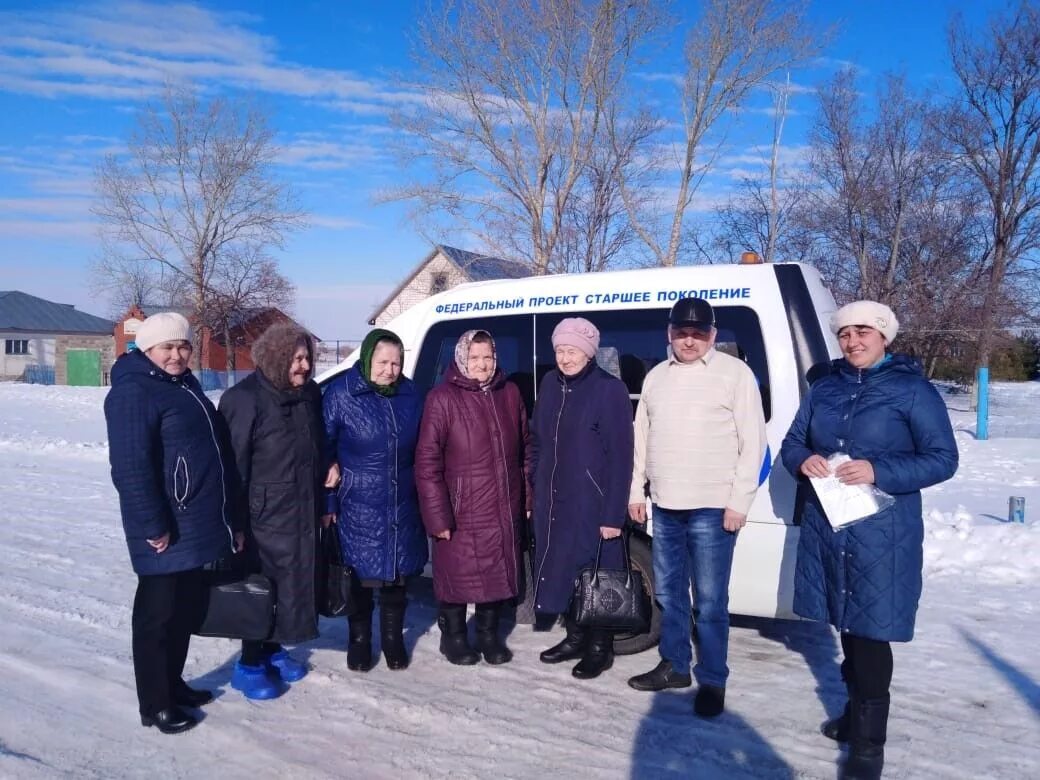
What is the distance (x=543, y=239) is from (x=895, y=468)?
15603 mm

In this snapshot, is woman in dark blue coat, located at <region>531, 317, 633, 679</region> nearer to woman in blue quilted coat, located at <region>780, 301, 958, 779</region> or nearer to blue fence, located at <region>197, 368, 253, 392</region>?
woman in blue quilted coat, located at <region>780, 301, 958, 779</region>

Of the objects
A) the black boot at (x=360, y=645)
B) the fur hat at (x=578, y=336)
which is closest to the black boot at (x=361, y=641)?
the black boot at (x=360, y=645)

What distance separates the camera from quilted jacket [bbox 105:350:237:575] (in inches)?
133

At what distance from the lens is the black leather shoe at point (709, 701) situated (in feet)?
12.7

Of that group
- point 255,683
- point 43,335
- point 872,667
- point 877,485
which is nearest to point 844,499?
point 877,485

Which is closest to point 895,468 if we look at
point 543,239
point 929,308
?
point 543,239

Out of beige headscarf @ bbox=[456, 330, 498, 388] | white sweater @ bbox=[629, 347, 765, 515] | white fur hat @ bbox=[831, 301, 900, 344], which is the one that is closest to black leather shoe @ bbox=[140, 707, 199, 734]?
beige headscarf @ bbox=[456, 330, 498, 388]

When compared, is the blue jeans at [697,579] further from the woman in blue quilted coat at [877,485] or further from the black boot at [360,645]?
the black boot at [360,645]

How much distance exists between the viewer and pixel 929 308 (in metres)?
21.6

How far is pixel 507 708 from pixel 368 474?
1.32m

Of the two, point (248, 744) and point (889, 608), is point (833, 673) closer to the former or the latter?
point (889, 608)

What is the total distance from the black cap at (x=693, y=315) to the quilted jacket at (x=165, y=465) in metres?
2.15

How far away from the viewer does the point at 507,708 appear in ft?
13.1

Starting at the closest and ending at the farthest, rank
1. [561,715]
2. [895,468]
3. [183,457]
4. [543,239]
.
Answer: [895,468] < [183,457] < [561,715] < [543,239]
